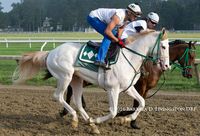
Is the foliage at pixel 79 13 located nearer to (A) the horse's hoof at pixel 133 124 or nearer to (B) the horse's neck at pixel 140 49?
(A) the horse's hoof at pixel 133 124

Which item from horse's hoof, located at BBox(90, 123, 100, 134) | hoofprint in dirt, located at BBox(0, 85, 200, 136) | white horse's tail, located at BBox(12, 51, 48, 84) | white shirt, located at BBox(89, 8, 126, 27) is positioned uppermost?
white shirt, located at BBox(89, 8, 126, 27)

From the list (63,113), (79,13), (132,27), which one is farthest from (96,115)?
(79,13)

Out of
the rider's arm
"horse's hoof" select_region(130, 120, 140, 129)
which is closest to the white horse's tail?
the rider's arm

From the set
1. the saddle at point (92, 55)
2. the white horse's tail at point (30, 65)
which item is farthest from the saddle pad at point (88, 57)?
the white horse's tail at point (30, 65)

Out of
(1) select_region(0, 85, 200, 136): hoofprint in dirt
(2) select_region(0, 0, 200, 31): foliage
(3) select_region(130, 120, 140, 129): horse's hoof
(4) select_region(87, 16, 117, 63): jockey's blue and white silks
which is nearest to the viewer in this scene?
(4) select_region(87, 16, 117, 63): jockey's blue and white silks

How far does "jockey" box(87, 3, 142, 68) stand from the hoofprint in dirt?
3.93 feet

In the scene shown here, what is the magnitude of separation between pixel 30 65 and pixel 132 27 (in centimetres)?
174

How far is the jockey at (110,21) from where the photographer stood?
5.81m

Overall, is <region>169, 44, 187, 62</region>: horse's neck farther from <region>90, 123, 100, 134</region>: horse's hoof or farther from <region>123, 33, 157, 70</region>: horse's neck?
<region>90, 123, 100, 134</region>: horse's hoof

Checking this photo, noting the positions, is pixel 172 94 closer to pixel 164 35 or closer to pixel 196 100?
pixel 196 100

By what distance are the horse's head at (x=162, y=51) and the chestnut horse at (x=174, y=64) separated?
2.00 feet

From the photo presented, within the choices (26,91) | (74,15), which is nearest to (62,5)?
(74,15)

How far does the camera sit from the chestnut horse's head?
6.80m

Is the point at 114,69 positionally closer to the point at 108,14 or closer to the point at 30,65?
the point at 108,14
